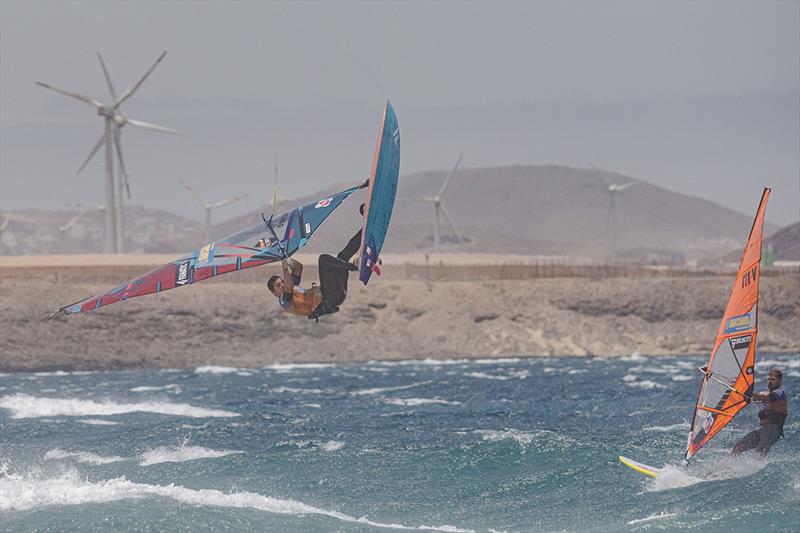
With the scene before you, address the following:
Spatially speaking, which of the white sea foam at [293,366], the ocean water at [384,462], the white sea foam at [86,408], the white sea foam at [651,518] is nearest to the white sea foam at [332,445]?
the ocean water at [384,462]

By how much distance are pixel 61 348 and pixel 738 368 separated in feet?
186

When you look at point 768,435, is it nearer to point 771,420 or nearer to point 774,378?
point 771,420

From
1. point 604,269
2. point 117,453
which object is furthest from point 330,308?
point 604,269

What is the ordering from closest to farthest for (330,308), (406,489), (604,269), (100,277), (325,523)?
1. (330,308)
2. (325,523)
3. (406,489)
4. (100,277)
5. (604,269)

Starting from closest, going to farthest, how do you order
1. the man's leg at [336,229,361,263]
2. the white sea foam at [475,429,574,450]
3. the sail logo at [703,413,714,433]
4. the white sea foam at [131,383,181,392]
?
the man's leg at [336,229,361,263] < the sail logo at [703,413,714,433] < the white sea foam at [475,429,574,450] < the white sea foam at [131,383,181,392]

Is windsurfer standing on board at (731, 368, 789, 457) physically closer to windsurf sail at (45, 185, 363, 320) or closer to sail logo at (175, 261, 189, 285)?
windsurf sail at (45, 185, 363, 320)

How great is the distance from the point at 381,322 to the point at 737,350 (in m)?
58.5

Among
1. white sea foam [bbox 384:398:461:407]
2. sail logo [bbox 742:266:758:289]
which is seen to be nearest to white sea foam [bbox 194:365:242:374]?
white sea foam [bbox 384:398:461:407]

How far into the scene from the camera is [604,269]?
326ft

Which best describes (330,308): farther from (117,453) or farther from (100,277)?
(100,277)

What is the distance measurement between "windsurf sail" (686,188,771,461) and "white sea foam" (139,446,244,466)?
14131mm

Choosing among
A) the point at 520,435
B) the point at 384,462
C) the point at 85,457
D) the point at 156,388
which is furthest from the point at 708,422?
the point at 156,388

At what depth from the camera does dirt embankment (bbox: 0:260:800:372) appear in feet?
258

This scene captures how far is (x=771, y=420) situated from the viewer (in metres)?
28.3
